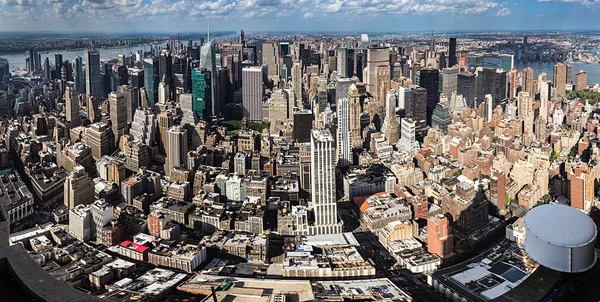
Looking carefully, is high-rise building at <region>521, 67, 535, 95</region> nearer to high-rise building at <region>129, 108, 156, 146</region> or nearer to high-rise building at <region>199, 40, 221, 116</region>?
high-rise building at <region>199, 40, 221, 116</region>

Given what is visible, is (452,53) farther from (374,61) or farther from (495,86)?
(495,86)

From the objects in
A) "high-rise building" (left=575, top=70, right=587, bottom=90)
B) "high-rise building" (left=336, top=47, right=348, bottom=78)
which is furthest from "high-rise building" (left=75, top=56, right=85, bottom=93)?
"high-rise building" (left=575, top=70, right=587, bottom=90)

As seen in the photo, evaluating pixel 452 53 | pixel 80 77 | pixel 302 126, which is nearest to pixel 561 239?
pixel 302 126

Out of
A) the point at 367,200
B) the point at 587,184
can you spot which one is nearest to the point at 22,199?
the point at 367,200

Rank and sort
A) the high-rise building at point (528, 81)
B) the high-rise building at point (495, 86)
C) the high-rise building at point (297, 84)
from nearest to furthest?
1. the high-rise building at point (528, 81)
2. the high-rise building at point (495, 86)
3. the high-rise building at point (297, 84)

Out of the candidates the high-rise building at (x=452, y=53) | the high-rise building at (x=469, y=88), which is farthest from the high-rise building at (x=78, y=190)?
the high-rise building at (x=452, y=53)

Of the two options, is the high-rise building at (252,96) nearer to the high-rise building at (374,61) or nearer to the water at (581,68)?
the high-rise building at (374,61)
